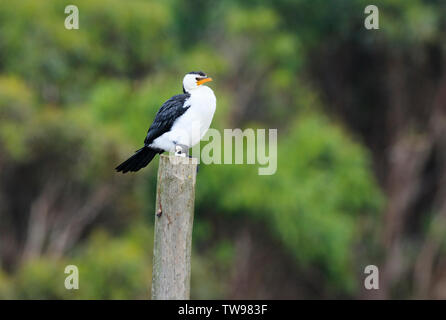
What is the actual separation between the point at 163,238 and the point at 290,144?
15.2m

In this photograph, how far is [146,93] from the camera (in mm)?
19406

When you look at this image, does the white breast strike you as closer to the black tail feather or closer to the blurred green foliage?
the black tail feather

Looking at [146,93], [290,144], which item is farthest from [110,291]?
[290,144]

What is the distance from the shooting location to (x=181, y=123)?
26.0 feet

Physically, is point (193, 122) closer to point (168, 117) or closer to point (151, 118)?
point (168, 117)

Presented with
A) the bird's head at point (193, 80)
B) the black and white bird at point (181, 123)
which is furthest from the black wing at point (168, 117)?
the bird's head at point (193, 80)

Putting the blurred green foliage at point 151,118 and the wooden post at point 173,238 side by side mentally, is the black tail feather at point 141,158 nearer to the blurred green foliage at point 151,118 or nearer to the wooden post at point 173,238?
the wooden post at point 173,238

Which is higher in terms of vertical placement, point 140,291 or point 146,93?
point 146,93

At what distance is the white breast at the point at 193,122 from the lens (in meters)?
7.83

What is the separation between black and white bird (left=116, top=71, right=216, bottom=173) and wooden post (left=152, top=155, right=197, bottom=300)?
1.41 meters

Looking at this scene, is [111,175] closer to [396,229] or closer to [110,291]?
[110,291]

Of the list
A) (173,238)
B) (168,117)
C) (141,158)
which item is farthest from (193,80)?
(173,238)

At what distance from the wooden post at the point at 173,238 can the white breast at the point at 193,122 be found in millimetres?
1441

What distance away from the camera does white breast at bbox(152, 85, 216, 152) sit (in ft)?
25.7
